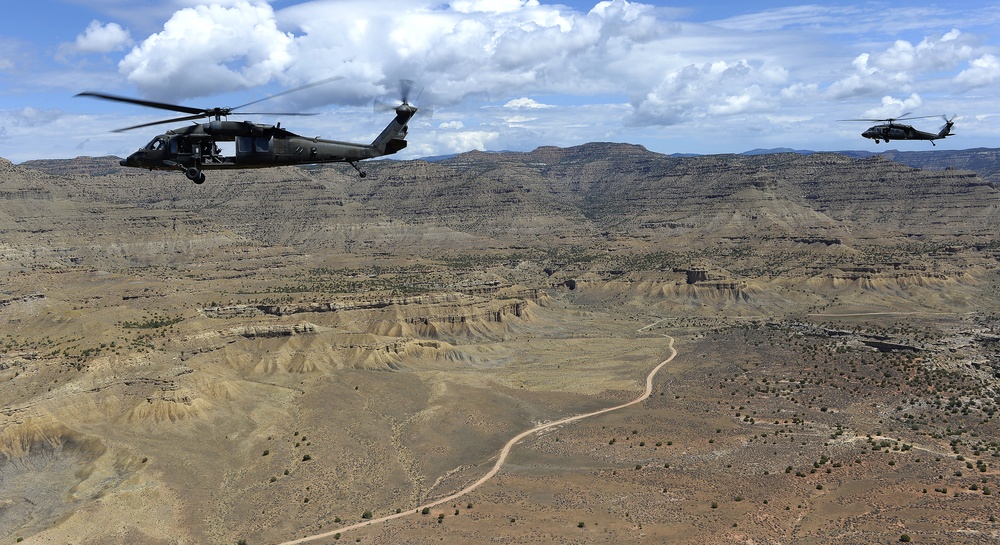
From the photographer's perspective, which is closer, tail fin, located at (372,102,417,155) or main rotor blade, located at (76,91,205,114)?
main rotor blade, located at (76,91,205,114)

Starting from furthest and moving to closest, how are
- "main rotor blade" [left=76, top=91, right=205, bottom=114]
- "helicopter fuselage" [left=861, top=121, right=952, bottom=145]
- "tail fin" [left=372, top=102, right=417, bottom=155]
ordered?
1. "helicopter fuselage" [left=861, top=121, right=952, bottom=145]
2. "tail fin" [left=372, top=102, right=417, bottom=155]
3. "main rotor blade" [left=76, top=91, right=205, bottom=114]

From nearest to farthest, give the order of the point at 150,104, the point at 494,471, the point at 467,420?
the point at 150,104 < the point at 494,471 < the point at 467,420

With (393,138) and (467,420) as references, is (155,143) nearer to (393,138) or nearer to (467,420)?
(393,138)

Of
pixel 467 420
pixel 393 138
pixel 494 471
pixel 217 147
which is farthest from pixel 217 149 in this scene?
pixel 467 420

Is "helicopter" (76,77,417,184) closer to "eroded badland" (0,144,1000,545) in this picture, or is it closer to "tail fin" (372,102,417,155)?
"tail fin" (372,102,417,155)

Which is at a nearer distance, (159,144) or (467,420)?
(159,144)

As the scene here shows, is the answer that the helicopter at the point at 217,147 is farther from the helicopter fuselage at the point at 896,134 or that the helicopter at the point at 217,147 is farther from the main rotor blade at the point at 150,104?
the helicopter fuselage at the point at 896,134

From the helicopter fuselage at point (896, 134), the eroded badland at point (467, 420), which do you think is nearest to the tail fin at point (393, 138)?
the eroded badland at point (467, 420)

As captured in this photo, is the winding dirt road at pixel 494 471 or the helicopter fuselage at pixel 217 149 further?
the winding dirt road at pixel 494 471

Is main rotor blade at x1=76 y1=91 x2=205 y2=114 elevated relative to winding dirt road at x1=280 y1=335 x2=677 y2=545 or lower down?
elevated

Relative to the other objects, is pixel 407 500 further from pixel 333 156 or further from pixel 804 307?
pixel 804 307

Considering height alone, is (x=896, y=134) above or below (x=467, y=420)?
above

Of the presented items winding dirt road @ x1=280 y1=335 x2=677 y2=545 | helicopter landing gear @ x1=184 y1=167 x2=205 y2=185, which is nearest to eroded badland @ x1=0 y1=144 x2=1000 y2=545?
winding dirt road @ x1=280 y1=335 x2=677 y2=545
